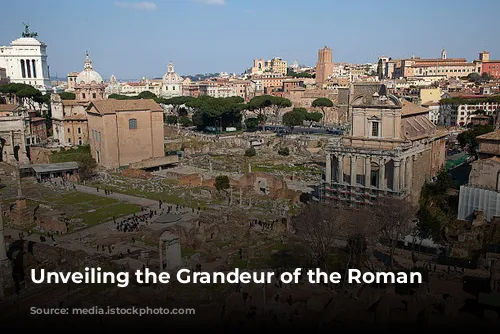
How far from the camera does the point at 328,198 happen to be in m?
35.2

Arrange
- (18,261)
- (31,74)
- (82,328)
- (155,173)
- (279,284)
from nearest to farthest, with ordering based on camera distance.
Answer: (82,328), (279,284), (18,261), (155,173), (31,74)

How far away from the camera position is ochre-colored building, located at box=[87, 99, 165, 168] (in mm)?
55281

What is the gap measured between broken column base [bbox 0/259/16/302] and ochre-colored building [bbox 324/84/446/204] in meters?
20.7

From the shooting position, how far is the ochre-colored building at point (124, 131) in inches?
2176

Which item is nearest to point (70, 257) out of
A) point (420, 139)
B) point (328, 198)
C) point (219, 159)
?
point (328, 198)

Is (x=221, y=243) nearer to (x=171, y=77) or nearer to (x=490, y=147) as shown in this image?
(x=490, y=147)

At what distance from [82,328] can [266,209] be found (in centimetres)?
2180

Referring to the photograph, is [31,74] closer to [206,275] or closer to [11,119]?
[11,119]

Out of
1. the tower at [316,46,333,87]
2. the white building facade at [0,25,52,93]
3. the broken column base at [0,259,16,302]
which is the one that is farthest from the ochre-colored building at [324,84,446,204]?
the tower at [316,46,333,87]

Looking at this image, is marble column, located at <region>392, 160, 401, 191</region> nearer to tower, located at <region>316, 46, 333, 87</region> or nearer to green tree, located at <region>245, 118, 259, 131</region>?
green tree, located at <region>245, 118, 259, 131</region>

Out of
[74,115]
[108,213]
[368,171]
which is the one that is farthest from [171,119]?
[368,171]

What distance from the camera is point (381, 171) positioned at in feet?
108

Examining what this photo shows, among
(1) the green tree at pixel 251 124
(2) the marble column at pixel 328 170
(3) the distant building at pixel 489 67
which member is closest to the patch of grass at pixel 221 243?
(2) the marble column at pixel 328 170

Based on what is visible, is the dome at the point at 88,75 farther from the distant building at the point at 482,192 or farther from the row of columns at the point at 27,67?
the distant building at the point at 482,192
